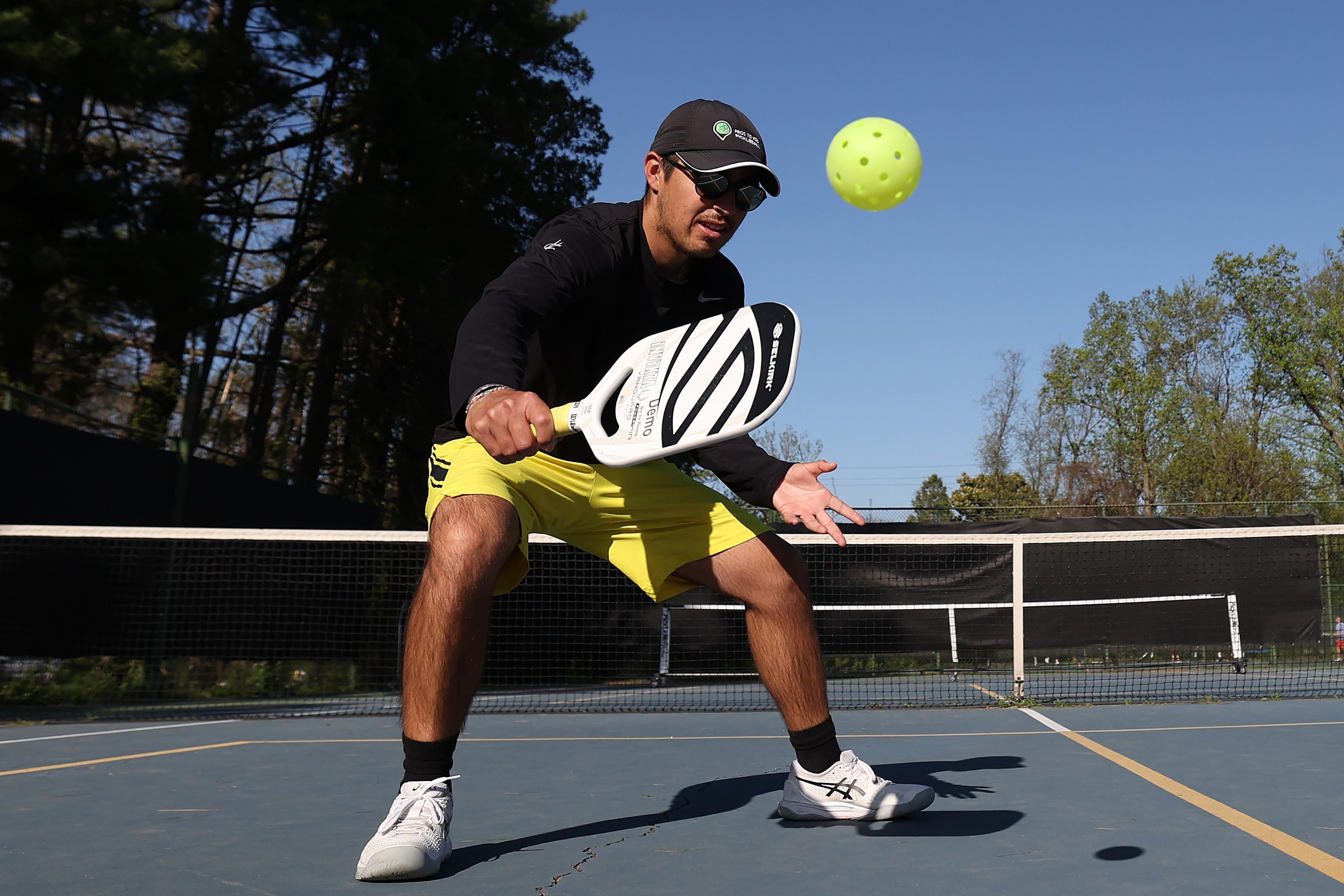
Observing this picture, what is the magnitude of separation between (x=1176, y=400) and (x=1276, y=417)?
11.6ft

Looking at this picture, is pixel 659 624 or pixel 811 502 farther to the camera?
pixel 659 624

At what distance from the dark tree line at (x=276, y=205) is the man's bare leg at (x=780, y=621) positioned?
891 cm

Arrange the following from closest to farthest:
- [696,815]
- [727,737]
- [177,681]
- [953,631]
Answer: [696,815], [727,737], [177,681], [953,631]

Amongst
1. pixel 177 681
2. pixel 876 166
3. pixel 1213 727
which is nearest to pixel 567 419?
pixel 876 166

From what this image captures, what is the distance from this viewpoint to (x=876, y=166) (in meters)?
6.35

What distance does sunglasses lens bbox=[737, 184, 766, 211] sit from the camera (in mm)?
3133

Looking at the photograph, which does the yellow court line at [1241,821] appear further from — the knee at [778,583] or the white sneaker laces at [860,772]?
the knee at [778,583]

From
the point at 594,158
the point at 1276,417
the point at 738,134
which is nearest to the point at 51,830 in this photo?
the point at 738,134

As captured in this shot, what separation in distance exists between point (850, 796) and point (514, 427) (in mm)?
1650

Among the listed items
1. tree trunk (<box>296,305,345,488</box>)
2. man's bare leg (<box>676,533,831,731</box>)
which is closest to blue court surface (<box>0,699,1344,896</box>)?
man's bare leg (<box>676,533,831,731</box>)

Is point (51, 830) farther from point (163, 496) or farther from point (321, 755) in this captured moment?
point (163, 496)

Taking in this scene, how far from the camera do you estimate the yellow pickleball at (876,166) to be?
636 centimetres

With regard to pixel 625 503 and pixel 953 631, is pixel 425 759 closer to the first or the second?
pixel 625 503

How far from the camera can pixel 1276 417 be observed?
38406 millimetres
